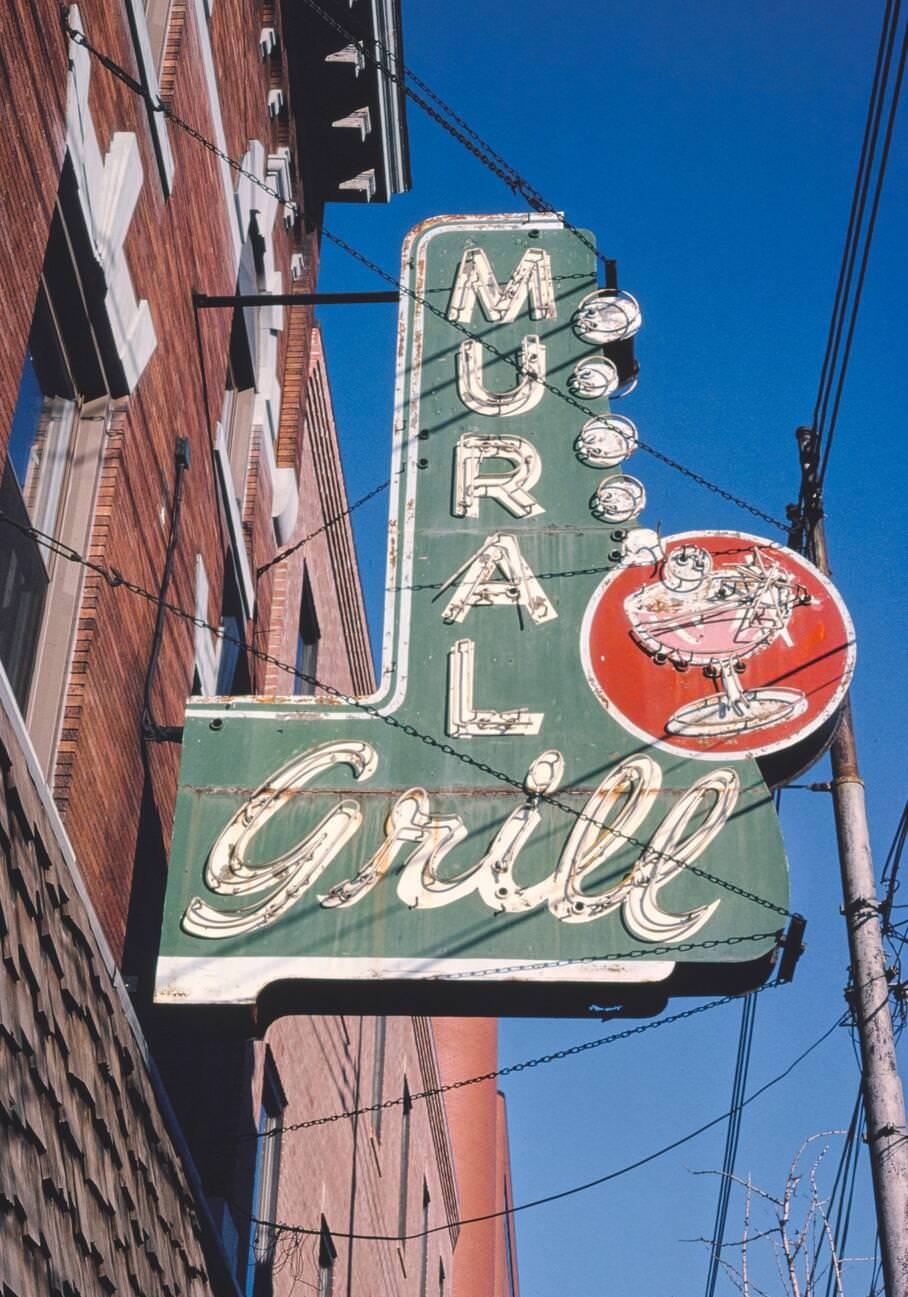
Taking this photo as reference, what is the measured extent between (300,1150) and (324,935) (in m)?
7.61

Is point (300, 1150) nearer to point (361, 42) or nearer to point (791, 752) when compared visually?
point (791, 752)

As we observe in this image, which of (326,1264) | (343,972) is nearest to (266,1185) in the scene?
(326,1264)

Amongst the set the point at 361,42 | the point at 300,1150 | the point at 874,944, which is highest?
the point at 361,42

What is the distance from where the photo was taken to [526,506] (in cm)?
1043

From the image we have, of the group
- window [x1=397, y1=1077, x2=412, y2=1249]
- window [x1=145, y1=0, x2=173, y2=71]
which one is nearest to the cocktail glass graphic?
window [x1=145, y1=0, x2=173, y2=71]

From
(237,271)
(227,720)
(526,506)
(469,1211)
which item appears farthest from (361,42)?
(469,1211)

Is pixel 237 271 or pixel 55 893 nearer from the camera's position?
pixel 55 893

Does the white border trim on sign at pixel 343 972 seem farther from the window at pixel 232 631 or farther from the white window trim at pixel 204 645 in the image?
the window at pixel 232 631

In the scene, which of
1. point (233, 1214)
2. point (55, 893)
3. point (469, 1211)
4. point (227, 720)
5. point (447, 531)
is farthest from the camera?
point (469, 1211)

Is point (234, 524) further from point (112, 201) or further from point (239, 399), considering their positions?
point (112, 201)

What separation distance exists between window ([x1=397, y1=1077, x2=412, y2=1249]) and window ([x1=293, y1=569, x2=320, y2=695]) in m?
7.71

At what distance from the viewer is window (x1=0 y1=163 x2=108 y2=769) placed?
8.41 meters

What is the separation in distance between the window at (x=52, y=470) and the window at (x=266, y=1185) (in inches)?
237

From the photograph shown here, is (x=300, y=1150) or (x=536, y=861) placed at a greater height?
(x=536, y=861)
